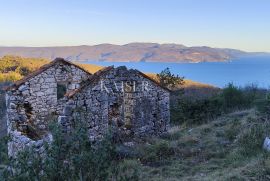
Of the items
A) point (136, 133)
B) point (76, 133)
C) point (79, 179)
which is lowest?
point (136, 133)

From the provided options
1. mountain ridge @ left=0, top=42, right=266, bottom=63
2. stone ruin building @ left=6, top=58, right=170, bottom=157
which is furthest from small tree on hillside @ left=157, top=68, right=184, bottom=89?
mountain ridge @ left=0, top=42, right=266, bottom=63

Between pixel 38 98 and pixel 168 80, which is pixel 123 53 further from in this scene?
pixel 38 98

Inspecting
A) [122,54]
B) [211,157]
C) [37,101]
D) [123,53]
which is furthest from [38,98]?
[123,53]

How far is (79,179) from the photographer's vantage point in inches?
221

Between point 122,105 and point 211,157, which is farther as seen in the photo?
point 122,105

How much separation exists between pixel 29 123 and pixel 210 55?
615 feet

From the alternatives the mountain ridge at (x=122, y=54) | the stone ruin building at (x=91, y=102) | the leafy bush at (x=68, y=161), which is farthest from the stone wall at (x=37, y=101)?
the mountain ridge at (x=122, y=54)

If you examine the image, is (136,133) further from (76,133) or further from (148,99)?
(76,133)

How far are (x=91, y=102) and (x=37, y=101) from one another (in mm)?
2349

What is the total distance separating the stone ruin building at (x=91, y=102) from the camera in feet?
40.2

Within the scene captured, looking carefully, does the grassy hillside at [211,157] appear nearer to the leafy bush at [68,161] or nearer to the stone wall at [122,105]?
the stone wall at [122,105]

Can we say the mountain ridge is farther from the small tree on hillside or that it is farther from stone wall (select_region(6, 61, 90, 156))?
stone wall (select_region(6, 61, 90, 156))

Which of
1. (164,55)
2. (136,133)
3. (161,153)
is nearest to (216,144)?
(161,153)

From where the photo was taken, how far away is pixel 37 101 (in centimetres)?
1350
